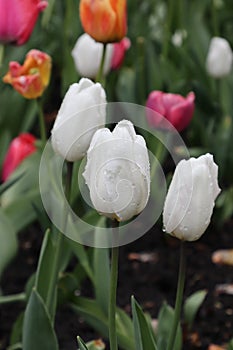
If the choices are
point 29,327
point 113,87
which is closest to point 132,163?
point 29,327

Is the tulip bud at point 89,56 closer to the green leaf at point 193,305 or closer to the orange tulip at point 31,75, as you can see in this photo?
the orange tulip at point 31,75

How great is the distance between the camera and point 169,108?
67.9 inches

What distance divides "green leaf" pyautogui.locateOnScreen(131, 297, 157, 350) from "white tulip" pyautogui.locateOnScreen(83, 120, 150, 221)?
0.21 m

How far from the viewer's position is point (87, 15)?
59.4 inches

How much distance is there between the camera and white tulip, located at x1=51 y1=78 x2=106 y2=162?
117cm

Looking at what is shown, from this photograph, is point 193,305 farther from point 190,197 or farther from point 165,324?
point 190,197

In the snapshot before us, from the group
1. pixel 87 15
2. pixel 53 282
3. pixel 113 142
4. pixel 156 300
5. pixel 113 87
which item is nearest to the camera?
pixel 113 142

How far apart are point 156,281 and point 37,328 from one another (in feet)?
Answer: 2.73

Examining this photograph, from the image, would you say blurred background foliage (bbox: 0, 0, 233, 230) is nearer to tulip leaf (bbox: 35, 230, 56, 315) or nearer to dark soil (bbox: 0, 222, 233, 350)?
dark soil (bbox: 0, 222, 233, 350)

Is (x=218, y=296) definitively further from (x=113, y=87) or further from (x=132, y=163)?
(x=132, y=163)

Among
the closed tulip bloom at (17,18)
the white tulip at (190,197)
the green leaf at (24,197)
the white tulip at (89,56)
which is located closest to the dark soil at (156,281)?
the green leaf at (24,197)

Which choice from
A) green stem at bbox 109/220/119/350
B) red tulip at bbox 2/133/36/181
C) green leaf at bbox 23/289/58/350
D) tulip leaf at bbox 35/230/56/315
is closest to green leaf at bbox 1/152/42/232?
red tulip at bbox 2/133/36/181

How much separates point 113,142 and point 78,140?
226 millimetres

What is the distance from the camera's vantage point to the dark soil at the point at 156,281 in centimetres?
179
